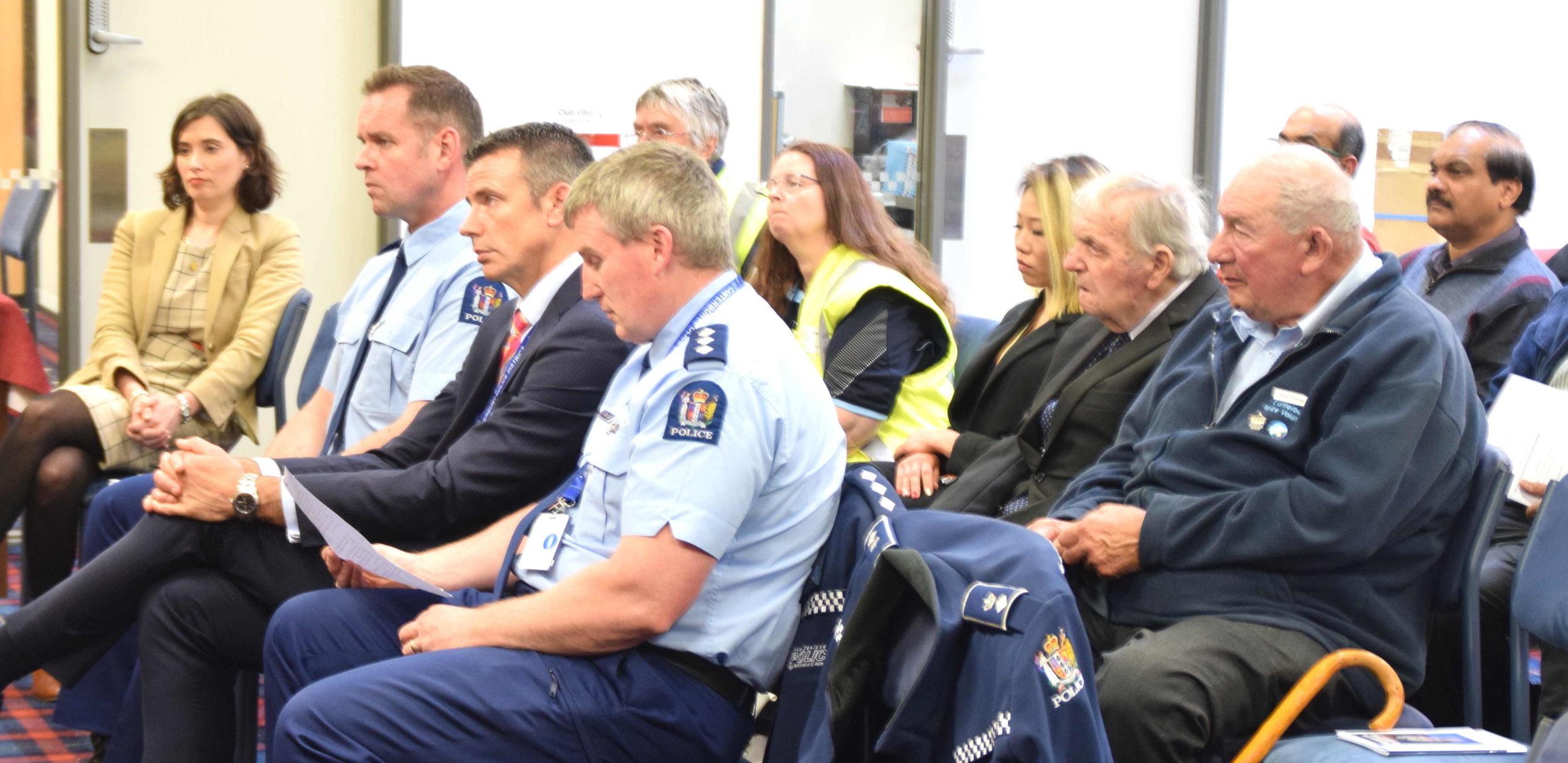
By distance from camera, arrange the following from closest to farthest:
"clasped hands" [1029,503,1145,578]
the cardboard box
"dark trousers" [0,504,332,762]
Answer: "clasped hands" [1029,503,1145,578], "dark trousers" [0,504,332,762], the cardboard box

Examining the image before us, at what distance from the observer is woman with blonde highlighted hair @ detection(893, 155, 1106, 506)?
306 cm

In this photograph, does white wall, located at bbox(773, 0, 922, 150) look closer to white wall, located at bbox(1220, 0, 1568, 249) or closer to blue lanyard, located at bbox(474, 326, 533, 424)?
white wall, located at bbox(1220, 0, 1568, 249)

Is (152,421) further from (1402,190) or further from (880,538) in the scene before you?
(1402,190)

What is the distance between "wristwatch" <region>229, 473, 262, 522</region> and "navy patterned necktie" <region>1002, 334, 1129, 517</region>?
1378mm

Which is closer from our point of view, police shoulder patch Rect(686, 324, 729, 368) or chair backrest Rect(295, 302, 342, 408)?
police shoulder patch Rect(686, 324, 729, 368)

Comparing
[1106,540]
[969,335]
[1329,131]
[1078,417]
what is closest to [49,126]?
[969,335]

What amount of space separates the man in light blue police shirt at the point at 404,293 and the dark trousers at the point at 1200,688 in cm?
152

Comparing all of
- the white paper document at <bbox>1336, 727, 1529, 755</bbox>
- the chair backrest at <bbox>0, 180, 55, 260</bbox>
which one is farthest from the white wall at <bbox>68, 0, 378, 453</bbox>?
the white paper document at <bbox>1336, 727, 1529, 755</bbox>

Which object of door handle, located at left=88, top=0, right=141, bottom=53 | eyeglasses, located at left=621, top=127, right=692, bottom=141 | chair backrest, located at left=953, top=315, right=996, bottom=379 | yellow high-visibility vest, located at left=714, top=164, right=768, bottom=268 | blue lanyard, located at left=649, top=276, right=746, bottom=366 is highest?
door handle, located at left=88, top=0, right=141, bottom=53

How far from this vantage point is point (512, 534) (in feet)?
7.28

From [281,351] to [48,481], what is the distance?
2.08 ft

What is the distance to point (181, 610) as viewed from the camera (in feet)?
7.91

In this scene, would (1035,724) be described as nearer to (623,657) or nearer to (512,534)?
(623,657)

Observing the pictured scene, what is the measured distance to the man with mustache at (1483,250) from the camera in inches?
137
